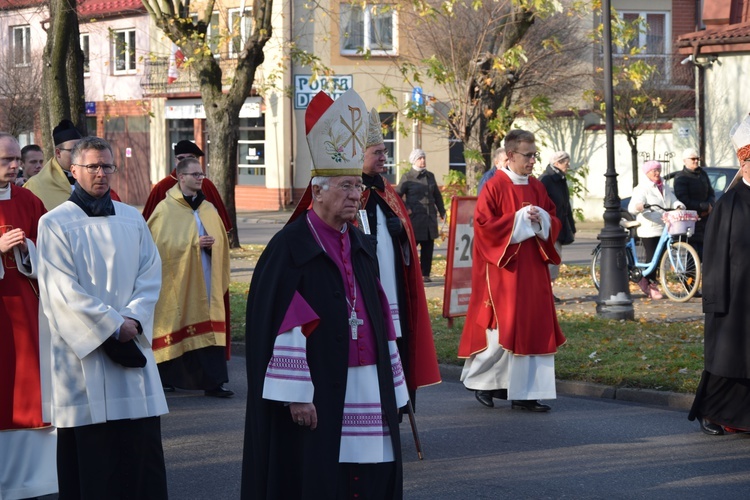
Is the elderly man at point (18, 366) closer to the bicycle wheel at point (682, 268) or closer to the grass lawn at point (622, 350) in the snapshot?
the grass lawn at point (622, 350)

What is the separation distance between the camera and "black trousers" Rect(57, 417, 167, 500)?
597 centimetres

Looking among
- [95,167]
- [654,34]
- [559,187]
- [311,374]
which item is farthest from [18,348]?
[654,34]

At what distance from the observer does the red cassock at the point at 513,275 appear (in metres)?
9.52

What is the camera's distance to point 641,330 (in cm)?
1319

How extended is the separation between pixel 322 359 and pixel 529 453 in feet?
11.2

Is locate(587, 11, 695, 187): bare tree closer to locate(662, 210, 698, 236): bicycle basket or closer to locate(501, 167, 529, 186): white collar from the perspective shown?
locate(662, 210, 698, 236): bicycle basket

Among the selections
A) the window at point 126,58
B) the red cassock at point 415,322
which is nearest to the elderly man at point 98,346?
the red cassock at point 415,322

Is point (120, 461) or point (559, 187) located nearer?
point (120, 461)

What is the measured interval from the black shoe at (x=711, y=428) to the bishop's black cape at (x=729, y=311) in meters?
0.13

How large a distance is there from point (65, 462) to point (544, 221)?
4.54 metres

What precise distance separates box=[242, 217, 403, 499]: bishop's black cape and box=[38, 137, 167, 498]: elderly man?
108 cm

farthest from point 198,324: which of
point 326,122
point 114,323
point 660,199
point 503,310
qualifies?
point 660,199

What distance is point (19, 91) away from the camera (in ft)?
131

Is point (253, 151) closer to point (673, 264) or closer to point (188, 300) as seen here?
point (673, 264)
